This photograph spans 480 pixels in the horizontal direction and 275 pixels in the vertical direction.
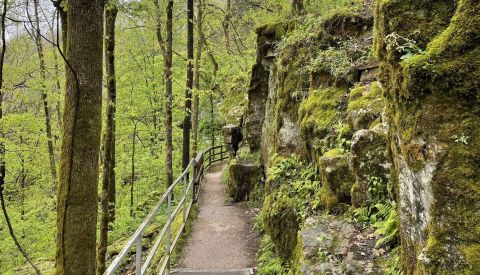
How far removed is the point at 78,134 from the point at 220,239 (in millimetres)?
5160

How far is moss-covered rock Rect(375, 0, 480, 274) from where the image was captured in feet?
6.94

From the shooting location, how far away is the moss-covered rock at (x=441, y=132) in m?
2.12

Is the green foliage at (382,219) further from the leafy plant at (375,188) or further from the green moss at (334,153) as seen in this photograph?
the green moss at (334,153)

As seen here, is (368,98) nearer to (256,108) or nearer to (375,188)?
(375,188)

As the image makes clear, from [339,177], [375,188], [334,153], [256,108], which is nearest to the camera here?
[375,188]

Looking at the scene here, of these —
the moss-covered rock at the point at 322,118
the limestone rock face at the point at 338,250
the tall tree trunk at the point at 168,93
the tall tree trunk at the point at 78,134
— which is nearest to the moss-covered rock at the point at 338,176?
the limestone rock face at the point at 338,250

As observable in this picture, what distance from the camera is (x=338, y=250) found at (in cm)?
381

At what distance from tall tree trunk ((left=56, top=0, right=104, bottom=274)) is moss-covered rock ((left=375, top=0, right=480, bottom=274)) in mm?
2707

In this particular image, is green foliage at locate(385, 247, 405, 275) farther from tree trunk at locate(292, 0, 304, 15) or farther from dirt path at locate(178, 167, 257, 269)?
tree trunk at locate(292, 0, 304, 15)

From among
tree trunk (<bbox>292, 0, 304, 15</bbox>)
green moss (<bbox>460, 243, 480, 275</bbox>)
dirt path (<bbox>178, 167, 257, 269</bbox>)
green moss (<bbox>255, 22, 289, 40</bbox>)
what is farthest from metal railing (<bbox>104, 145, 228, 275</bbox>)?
tree trunk (<bbox>292, 0, 304, 15</bbox>)

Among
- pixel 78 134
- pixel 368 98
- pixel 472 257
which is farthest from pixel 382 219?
pixel 78 134

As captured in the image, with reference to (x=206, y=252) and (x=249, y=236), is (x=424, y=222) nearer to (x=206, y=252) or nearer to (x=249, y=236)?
(x=206, y=252)

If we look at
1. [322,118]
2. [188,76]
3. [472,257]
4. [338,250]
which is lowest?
[338,250]

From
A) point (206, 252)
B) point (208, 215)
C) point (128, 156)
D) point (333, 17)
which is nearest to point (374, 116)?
point (333, 17)
